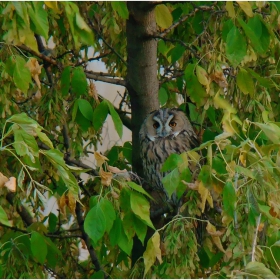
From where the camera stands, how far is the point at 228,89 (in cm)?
263

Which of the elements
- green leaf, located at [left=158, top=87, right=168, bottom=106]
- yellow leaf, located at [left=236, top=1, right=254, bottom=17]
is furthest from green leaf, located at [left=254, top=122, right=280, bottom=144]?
green leaf, located at [left=158, top=87, right=168, bottom=106]

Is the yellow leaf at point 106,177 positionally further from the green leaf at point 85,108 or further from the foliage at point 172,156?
the green leaf at point 85,108

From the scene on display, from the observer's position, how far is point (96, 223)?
2.12 metres

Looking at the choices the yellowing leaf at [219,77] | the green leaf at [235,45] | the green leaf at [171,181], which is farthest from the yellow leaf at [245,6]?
the green leaf at [171,181]

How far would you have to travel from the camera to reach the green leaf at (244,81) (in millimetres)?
2457

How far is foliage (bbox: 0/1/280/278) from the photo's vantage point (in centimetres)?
197

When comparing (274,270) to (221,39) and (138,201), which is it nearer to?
(138,201)

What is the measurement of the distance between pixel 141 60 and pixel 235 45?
64cm

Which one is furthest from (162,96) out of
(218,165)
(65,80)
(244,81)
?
(218,165)

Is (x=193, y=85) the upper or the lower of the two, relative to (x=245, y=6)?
lower

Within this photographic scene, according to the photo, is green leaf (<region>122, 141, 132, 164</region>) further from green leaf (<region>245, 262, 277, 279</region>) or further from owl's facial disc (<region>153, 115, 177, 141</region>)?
green leaf (<region>245, 262, 277, 279</region>)

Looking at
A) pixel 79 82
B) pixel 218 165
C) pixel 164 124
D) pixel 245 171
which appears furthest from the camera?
pixel 164 124

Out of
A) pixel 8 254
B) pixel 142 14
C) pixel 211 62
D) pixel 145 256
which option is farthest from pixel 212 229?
pixel 142 14

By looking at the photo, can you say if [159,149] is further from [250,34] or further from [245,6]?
[245,6]
